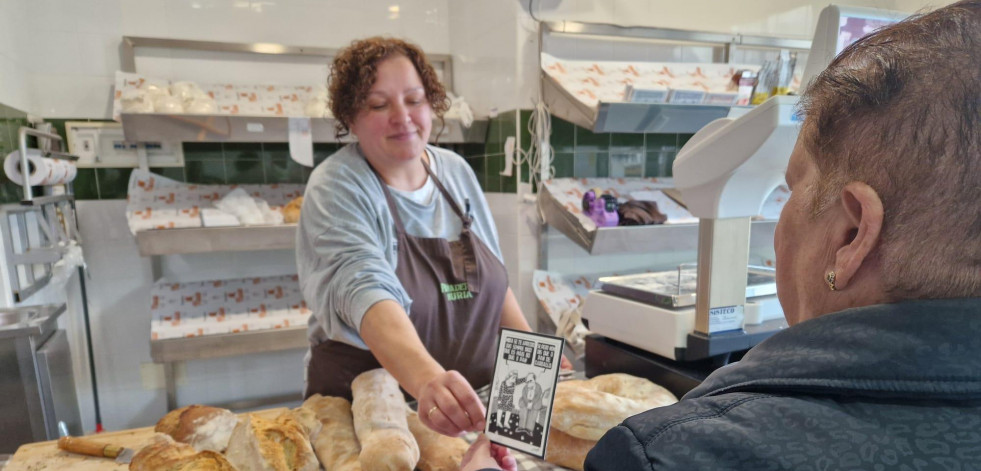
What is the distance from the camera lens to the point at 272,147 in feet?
10.3

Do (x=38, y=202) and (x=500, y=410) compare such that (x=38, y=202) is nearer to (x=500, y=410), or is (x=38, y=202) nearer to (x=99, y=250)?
(x=99, y=250)

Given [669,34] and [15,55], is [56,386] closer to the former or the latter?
[15,55]

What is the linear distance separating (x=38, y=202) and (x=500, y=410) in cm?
212

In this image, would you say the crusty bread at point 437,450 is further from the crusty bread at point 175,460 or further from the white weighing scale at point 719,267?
the white weighing scale at point 719,267

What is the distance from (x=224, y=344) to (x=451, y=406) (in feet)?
7.01

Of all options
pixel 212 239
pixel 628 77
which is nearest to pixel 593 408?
pixel 628 77

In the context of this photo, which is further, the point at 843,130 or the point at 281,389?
the point at 281,389

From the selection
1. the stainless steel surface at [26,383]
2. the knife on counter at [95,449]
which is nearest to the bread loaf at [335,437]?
the knife on counter at [95,449]

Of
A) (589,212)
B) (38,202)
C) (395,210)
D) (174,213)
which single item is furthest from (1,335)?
(589,212)

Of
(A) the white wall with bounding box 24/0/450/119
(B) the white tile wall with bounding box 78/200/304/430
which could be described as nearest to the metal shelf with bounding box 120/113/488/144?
(A) the white wall with bounding box 24/0/450/119

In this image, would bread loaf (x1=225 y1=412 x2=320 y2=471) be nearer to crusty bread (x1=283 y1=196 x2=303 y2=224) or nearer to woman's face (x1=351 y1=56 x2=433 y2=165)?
woman's face (x1=351 y1=56 x2=433 y2=165)

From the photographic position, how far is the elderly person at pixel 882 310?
416mm

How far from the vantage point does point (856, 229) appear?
49 centimetres

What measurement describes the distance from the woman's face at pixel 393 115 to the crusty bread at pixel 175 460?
0.89m
